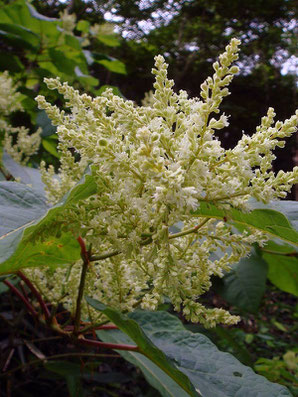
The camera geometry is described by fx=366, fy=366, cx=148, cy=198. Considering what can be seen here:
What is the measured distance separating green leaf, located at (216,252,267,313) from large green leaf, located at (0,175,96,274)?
1.02 m

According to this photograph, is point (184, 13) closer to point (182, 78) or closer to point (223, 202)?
point (182, 78)

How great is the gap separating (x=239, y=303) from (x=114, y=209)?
1.29 meters

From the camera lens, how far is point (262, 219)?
932 millimetres

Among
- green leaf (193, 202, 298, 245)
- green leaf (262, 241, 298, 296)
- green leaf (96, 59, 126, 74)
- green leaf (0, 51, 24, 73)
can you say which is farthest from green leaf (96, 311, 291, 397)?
green leaf (96, 59, 126, 74)

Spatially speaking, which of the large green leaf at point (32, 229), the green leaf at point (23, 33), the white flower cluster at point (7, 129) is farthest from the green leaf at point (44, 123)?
the large green leaf at point (32, 229)

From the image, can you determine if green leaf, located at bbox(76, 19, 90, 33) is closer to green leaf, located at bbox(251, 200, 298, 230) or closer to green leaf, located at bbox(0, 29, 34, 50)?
green leaf, located at bbox(0, 29, 34, 50)

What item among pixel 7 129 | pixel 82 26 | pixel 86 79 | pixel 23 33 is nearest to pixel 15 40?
pixel 23 33

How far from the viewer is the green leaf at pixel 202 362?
1.09 meters

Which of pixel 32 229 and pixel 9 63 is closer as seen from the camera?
pixel 32 229

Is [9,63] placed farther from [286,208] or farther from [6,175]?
[286,208]

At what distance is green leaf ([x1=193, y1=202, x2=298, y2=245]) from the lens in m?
0.87

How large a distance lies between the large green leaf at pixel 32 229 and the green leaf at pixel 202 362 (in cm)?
39

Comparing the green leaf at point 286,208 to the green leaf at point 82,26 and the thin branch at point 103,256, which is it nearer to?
the thin branch at point 103,256

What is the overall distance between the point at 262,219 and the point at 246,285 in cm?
109
